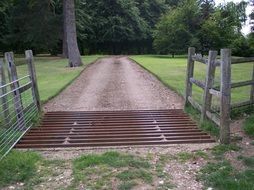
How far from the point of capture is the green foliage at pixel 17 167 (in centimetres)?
523

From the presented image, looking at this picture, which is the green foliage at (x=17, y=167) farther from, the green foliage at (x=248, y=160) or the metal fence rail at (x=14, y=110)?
the green foliage at (x=248, y=160)

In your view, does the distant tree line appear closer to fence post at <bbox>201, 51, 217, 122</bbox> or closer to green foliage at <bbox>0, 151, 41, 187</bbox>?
fence post at <bbox>201, 51, 217, 122</bbox>

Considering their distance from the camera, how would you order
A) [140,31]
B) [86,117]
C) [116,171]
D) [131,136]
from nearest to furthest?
[116,171]
[131,136]
[86,117]
[140,31]

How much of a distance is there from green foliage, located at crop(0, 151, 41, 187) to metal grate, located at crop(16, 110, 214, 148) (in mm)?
756

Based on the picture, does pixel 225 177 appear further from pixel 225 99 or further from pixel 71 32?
pixel 71 32

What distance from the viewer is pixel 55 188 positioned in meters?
4.92

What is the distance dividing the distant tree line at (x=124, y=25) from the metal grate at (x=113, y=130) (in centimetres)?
2092

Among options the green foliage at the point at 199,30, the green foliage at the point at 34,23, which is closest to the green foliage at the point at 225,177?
the green foliage at the point at 34,23

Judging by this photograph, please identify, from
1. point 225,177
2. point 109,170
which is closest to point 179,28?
point 109,170

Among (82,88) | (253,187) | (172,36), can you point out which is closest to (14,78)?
(253,187)

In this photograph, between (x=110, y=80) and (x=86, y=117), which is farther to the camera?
(x=110, y=80)

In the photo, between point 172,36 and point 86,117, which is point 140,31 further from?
point 86,117

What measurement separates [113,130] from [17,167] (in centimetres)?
266

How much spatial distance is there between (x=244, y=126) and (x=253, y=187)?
2978 mm
